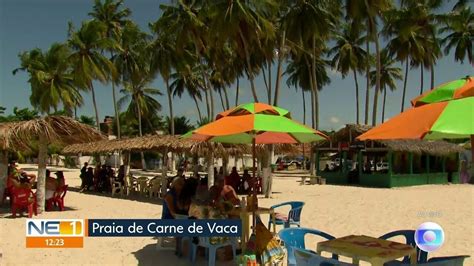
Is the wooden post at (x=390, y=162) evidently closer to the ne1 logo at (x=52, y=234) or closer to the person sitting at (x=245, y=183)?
the person sitting at (x=245, y=183)

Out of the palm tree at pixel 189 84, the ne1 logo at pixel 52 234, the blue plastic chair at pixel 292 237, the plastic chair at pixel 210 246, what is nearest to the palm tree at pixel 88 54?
the palm tree at pixel 189 84

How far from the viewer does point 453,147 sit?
86.3 ft

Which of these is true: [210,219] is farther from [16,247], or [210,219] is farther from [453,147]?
[453,147]

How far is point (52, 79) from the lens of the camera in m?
35.9

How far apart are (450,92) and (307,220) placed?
7111 mm

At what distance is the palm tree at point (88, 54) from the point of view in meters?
33.9

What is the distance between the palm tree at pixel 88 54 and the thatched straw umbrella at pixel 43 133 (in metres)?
23.3

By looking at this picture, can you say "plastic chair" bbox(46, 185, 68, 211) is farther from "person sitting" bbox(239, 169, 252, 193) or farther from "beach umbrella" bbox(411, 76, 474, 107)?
"beach umbrella" bbox(411, 76, 474, 107)

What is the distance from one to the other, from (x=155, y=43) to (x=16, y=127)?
26496 millimetres

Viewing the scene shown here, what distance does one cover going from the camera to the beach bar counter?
22211 millimetres

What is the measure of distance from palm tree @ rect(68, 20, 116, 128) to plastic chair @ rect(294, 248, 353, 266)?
32.1 m

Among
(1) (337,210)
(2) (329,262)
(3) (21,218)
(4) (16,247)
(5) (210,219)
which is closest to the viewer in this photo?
(2) (329,262)

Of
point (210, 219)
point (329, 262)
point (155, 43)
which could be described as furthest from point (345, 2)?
point (329, 262)

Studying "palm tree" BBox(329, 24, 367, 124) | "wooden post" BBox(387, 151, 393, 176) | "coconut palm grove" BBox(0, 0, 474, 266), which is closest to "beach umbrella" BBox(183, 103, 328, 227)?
"coconut palm grove" BBox(0, 0, 474, 266)
